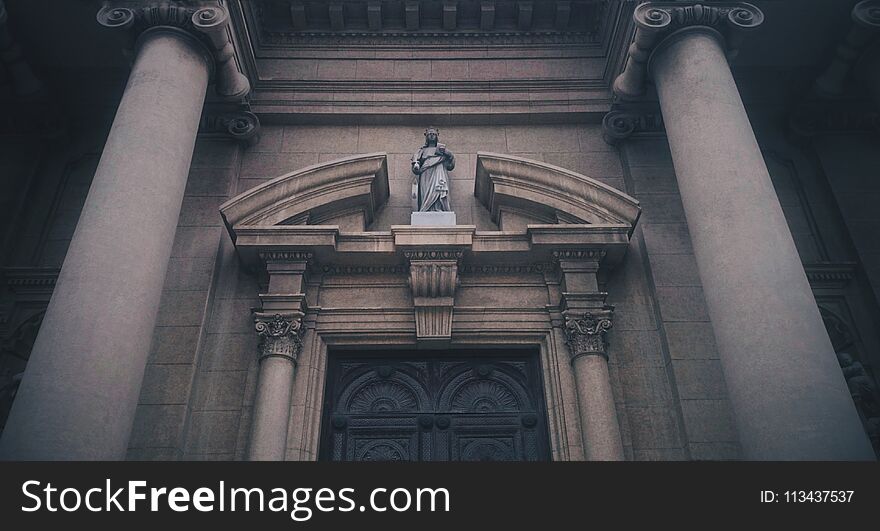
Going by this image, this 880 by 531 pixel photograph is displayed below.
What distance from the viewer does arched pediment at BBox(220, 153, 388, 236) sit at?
9.55m

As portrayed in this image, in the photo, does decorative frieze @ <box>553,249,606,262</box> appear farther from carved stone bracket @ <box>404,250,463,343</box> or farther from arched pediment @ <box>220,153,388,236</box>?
arched pediment @ <box>220,153,388,236</box>

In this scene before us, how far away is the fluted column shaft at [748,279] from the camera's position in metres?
6.10

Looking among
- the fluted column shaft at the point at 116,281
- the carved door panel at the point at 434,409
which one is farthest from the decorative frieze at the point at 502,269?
the fluted column shaft at the point at 116,281

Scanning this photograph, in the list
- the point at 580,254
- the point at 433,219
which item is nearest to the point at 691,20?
the point at 580,254

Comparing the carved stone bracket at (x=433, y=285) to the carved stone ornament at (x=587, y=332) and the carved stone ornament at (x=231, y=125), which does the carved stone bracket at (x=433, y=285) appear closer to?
the carved stone ornament at (x=587, y=332)

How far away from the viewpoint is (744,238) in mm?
7273

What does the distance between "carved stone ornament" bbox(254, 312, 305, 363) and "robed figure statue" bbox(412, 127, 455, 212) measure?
2490 millimetres

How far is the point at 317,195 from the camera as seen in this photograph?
32.9 feet

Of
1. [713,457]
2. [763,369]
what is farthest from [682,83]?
[713,457]

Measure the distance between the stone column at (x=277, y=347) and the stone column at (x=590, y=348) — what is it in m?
3.60

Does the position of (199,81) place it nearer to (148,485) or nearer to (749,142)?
(148,485)

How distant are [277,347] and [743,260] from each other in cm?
565

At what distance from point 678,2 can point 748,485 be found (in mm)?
6937

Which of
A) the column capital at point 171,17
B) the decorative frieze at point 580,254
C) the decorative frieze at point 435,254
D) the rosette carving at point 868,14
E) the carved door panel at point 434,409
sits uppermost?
the rosette carving at point 868,14
